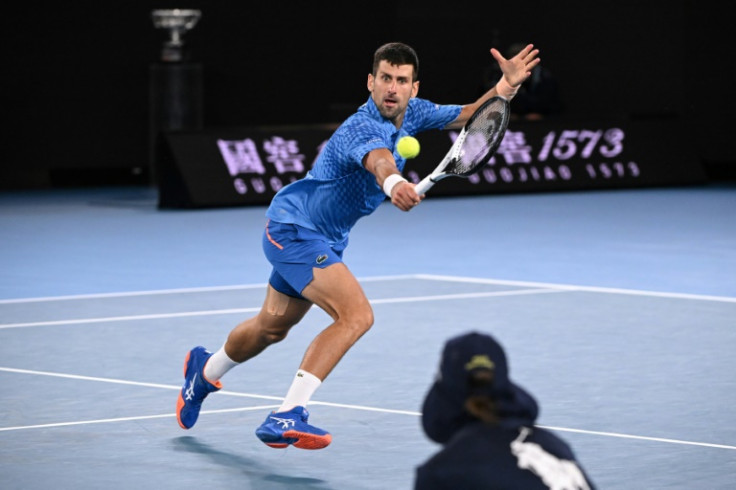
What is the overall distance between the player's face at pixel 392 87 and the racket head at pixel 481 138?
0.29 meters

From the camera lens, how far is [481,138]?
6164 mm

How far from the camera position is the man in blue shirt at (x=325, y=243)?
600cm

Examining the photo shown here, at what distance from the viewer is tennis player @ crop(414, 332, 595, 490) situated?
2.99 meters

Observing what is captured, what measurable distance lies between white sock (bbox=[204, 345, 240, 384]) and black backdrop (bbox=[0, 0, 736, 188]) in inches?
579

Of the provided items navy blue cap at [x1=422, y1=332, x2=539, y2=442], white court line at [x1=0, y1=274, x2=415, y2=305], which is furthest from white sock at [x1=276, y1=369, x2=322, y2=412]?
white court line at [x1=0, y1=274, x2=415, y2=305]

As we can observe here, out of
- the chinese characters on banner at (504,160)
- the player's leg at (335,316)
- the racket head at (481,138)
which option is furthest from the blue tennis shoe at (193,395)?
the chinese characters on banner at (504,160)

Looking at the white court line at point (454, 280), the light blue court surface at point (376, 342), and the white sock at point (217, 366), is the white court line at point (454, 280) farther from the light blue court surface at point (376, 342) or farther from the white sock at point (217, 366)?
the white sock at point (217, 366)

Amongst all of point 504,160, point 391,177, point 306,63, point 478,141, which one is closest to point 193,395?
point 391,177

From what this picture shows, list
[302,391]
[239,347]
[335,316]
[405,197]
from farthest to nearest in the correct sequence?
[239,347]
[335,316]
[302,391]
[405,197]

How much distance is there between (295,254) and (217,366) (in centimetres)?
72

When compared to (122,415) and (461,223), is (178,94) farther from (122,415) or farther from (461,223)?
→ (122,415)

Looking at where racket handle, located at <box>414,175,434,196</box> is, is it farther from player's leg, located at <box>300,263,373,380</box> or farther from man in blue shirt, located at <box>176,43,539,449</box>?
player's leg, located at <box>300,263,373,380</box>

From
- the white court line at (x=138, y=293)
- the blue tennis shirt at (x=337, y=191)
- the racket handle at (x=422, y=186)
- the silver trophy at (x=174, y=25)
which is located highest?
the racket handle at (x=422, y=186)

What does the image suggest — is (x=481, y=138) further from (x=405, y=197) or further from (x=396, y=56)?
(x=405, y=197)
